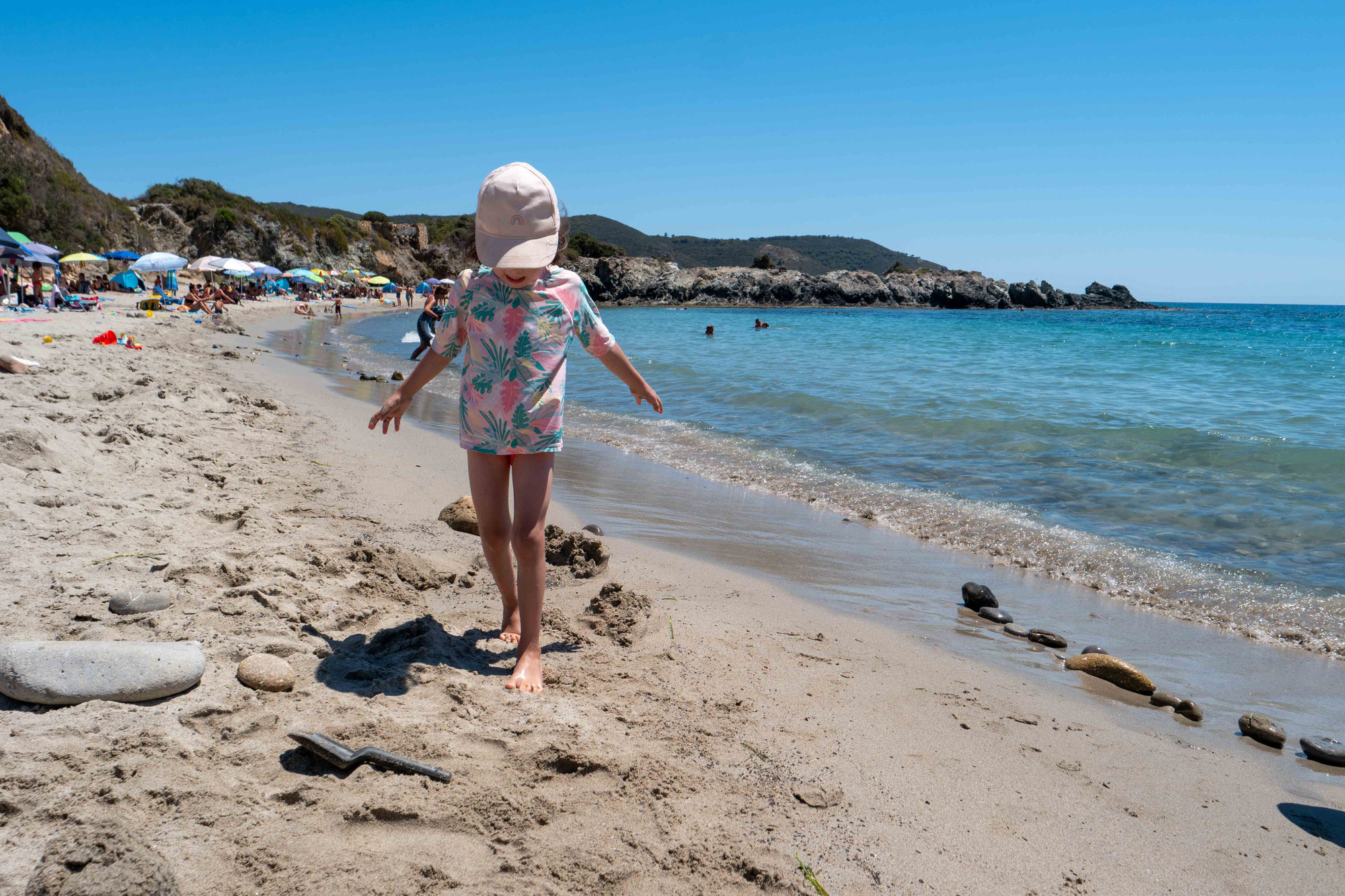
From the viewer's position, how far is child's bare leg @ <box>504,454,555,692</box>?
2820mm

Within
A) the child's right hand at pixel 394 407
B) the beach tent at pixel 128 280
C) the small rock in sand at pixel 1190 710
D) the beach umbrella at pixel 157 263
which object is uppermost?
the beach umbrella at pixel 157 263

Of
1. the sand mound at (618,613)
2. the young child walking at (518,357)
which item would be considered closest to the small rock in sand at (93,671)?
the young child walking at (518,357)

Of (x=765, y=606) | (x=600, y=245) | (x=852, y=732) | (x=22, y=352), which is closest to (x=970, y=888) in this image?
(x=852, y=732)

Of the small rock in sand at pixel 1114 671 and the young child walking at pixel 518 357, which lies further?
the small rock in sand at pixel 1114 671

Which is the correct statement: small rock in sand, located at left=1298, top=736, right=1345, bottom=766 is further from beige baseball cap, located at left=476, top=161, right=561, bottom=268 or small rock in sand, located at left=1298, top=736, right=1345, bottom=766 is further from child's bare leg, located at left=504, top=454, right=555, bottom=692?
beige baseball cap, located at left=476, top=161, right=561, bottom=268

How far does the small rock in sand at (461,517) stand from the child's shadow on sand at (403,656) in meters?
1.63

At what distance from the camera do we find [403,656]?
2.91m

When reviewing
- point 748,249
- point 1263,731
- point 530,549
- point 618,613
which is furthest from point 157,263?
point 748,249

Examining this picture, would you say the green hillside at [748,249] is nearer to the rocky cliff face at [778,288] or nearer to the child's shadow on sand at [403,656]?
the rocky cliff face at [778,288]

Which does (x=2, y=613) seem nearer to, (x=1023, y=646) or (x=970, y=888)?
(x=970, y=888)

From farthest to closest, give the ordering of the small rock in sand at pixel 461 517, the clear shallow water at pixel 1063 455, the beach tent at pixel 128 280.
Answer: the beach tent at pixel 128 280 → the clear shallow water at pixel 1063 455 → the small rock in sand at pixel 461 517

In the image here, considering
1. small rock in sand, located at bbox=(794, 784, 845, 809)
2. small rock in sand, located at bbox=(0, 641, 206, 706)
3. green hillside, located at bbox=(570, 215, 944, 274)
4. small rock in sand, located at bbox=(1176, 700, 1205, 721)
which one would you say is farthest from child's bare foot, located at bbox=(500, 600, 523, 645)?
green hillside, located at bbox=(570, 215, 944, 274)

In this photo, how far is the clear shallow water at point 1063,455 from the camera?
530 centimetres

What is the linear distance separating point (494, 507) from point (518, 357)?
57 centimetres
